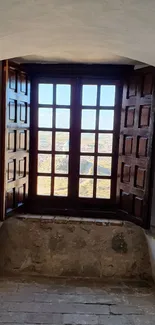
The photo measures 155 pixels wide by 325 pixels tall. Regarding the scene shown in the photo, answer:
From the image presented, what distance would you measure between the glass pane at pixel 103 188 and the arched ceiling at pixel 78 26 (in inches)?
58.8

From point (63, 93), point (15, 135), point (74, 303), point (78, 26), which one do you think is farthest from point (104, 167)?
point (78, 26)

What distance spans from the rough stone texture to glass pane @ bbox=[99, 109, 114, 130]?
1.07m

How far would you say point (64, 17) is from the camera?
1583 millimetres

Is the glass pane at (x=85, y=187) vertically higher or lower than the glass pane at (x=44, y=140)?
lower

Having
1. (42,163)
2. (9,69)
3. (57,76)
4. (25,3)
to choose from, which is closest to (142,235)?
(42,163)

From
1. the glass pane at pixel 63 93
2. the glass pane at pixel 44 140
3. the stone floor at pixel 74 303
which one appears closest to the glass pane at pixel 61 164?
the glass pane at pixel 44 140

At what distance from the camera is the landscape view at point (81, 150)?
3270 mm

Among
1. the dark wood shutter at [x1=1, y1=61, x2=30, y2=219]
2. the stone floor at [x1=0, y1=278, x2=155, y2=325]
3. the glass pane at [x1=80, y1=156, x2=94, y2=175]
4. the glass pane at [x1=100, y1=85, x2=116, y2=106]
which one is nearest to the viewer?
the stone floor at [x1=0, y1=278, x2=155, y2=325]

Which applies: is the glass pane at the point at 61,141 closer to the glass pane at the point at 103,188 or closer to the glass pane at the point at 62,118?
the glass pane at the point at 62,118

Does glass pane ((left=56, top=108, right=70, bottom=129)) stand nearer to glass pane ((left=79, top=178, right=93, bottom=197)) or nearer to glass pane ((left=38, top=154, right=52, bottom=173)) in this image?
glass pane ((left=38, top=154, right=52, bottom=173))

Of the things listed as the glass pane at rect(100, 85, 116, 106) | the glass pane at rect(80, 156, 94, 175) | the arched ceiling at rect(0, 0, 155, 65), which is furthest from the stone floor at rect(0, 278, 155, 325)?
the arched ceiling at rect(0, 0, 155, 65)

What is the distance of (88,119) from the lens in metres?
3.27

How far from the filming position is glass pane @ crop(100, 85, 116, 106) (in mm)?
3219

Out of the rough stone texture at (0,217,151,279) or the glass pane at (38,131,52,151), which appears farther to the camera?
the glass pane at (38,131,52,151)
